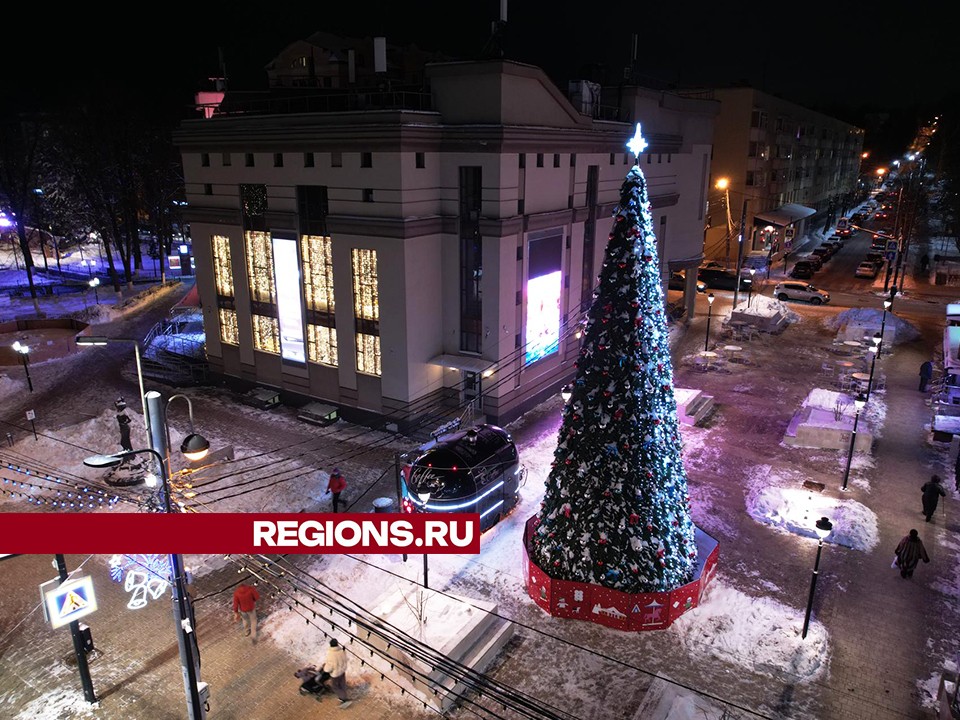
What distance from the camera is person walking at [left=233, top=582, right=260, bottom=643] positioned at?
47.8 feet

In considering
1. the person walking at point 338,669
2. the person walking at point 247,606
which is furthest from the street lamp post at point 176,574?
the person walking at point 247,606

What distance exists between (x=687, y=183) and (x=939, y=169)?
4425 cm

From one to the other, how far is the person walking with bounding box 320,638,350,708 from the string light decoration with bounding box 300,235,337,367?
1516 cm

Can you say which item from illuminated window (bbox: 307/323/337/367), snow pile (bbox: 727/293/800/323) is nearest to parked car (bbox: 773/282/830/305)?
snow pile (bbox: 727/293/800/323)

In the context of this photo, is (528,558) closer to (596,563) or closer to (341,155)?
(596,563)

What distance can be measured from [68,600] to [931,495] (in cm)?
2178

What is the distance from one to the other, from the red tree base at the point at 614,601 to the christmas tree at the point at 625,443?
20cm

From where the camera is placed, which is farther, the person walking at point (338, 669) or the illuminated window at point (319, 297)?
the illuminated window at point (319, 297)

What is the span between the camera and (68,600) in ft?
40.3

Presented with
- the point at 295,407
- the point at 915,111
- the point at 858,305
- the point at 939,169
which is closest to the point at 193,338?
the point at 295,407

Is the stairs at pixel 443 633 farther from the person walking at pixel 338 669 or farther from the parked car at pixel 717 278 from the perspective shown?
the parked car at pixel 717 278

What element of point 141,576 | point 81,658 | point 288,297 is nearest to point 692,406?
point 288,297

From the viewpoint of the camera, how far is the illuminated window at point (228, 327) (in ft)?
96.4

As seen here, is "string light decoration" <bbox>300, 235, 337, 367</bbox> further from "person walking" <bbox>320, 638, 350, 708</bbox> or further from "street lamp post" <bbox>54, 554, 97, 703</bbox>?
"person walking" <bbox>320, 638, 350, 708</bbox>
